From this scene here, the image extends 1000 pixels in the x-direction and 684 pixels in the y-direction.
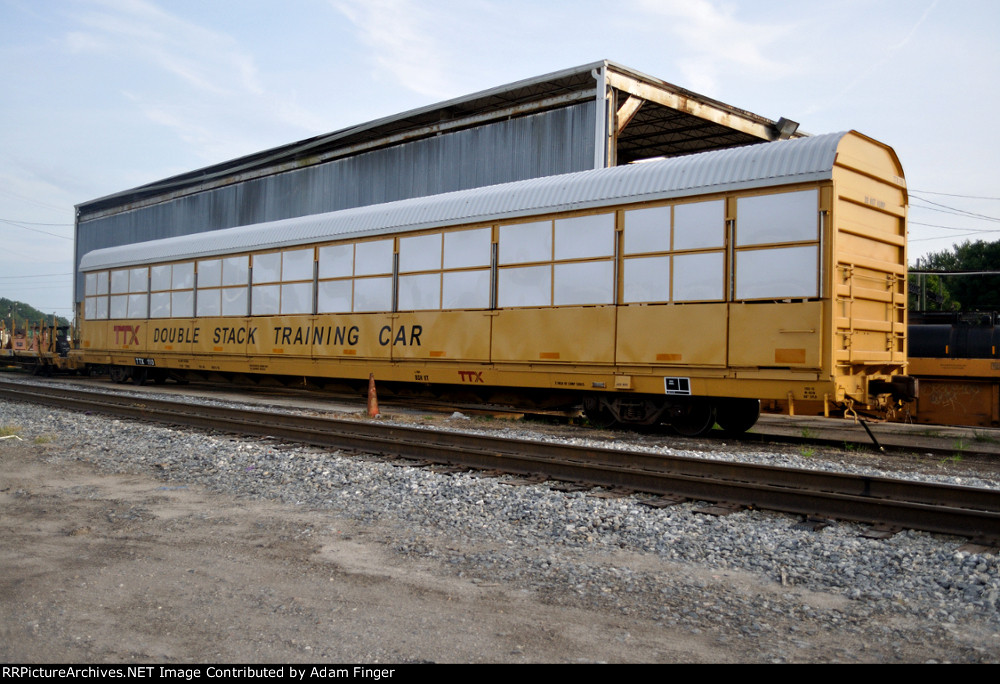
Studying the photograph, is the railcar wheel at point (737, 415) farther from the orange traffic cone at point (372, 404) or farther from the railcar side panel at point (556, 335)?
the orange traffic cone at point (372, 404)

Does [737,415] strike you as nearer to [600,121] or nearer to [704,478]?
[704,478]

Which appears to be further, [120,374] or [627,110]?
[120,374]

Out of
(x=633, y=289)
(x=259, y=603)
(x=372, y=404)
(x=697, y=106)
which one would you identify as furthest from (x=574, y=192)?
(x=697, y=106)

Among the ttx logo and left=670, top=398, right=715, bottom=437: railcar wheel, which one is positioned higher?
the ttx logo

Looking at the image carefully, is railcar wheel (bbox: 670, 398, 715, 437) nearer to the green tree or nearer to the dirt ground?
the dirt ground

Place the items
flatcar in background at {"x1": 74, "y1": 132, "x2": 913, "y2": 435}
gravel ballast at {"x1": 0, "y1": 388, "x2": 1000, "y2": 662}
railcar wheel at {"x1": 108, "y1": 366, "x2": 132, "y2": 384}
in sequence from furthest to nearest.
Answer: railcar wheel at {"x1": 108, "y1": 366, "x2": 132, "y2": 384}, flatcar in background at {"x1": 74, "y1": 132, "x2": 913, "y2": 435}, gravel ballast at {"x1": 0, "y1": 388, "x2": 1000, "y2": 662}

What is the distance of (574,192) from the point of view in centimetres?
1168

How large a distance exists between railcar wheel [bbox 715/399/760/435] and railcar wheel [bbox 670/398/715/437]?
6.5 inches

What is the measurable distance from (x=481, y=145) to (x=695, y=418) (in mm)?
12265

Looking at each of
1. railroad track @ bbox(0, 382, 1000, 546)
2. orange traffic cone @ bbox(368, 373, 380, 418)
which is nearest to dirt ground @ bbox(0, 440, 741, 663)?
railroad track @ bbox(0, 382, 1000, 546)

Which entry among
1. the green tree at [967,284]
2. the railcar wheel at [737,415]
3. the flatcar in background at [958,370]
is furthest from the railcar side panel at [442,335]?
the green tree at [967,284]

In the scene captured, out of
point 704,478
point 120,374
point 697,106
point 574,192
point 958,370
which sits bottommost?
point 704,478

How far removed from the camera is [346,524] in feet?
19.3

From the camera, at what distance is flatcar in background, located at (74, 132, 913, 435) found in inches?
375
